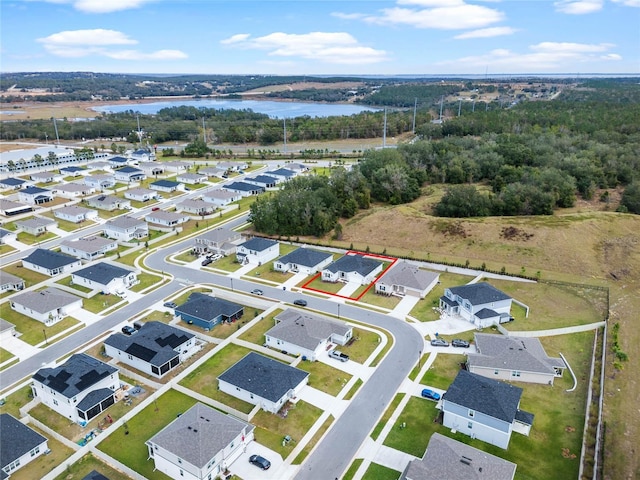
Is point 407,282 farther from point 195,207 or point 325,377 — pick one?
point 195,207

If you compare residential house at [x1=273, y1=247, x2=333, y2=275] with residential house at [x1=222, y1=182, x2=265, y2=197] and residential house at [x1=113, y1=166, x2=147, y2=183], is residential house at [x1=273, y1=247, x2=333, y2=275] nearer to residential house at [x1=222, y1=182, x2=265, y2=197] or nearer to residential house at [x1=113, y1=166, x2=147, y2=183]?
residential house at [x1=222, y1=182, x2=265, y2=197]

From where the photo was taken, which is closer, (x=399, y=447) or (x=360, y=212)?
(x=399, y=447)

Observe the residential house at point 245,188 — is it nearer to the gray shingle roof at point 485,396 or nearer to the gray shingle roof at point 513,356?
the gray shingle roof at point 513,356

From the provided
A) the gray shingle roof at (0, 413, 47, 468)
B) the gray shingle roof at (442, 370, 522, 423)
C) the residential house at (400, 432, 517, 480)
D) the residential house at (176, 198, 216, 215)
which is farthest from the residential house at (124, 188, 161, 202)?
the residential house at (400, 432, 517, 480)

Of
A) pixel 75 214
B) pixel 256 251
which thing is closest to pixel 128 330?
pixel 256 251

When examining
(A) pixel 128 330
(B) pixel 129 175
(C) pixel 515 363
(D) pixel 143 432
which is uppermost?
(B) pixel 129 175

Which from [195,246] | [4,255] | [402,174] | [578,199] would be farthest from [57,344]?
[578,199]

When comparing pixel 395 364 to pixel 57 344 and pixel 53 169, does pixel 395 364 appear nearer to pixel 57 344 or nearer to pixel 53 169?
pixel 57 344

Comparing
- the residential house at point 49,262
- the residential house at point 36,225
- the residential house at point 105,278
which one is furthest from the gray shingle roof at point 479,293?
the residential house at point 36,225
